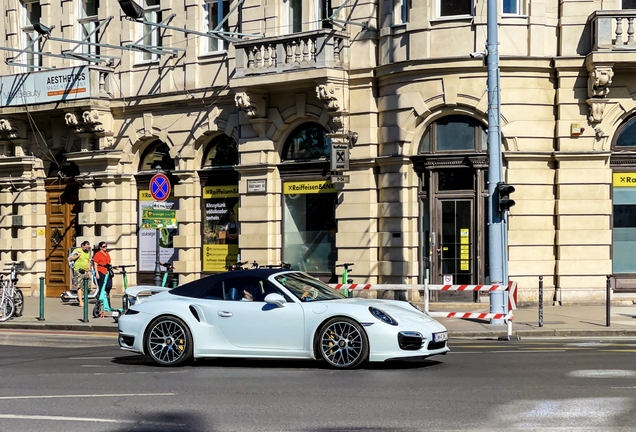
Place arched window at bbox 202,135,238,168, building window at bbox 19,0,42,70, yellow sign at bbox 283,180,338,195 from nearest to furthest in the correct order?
yellow sign at bbox 283,180,338,195
arched window at bbox 202,135,238,168
building window at bbox 19,0,42,70

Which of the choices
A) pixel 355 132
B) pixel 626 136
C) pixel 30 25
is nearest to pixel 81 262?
pixel 355 132

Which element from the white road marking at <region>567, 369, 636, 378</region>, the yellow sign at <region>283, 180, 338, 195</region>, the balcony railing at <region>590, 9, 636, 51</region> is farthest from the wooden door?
the white road marking at <region>567, 369, 636, 378</region>

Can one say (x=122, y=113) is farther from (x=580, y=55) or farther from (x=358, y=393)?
(x=358, y=393)

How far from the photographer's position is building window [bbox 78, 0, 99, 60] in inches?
1286

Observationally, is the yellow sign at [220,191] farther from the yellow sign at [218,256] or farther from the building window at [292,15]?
the building window at [292,15]

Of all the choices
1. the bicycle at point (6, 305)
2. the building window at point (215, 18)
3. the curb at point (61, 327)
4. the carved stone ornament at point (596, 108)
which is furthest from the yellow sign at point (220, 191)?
the carved stone ornament at point (596, 108)

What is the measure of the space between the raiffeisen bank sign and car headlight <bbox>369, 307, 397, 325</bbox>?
1959 centimetres

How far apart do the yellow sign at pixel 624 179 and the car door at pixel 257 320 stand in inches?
539

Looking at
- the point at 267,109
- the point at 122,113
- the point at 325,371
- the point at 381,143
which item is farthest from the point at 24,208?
the point at 325,371

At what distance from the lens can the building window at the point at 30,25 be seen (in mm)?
34125

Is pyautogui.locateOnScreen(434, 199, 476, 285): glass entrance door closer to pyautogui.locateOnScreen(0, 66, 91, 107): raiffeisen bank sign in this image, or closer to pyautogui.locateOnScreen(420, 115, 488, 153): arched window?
pyautogui.locateOnScreen(420, 115, 488, 153): arched window

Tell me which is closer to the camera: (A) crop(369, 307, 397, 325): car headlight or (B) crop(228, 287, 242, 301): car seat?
(A) crop(369, 307, 397, 325): car headlight

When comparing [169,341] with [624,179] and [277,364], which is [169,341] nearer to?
[277,364]

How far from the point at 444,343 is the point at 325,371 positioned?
1620mm
